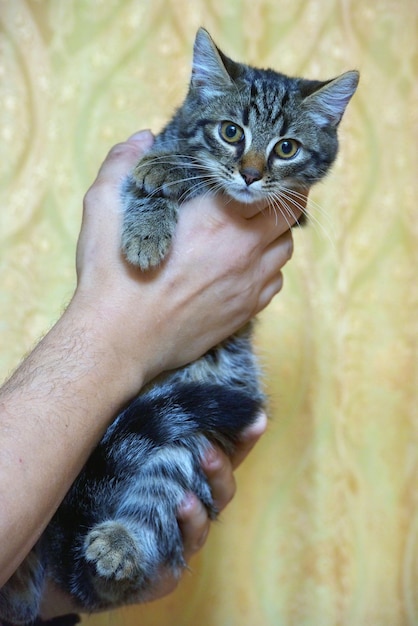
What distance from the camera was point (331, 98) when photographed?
977 mm

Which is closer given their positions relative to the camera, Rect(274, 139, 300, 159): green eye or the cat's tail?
the cat's tail

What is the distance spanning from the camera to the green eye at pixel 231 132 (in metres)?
0.95

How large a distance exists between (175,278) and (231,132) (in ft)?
0.86

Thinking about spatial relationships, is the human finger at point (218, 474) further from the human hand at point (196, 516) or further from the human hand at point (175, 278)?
the human hand at point (175, 278)

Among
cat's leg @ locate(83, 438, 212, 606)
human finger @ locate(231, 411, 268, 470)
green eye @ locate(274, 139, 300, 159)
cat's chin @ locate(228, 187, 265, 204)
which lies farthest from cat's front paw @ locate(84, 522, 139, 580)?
green eye @ locate(274, 139, 300, 159)

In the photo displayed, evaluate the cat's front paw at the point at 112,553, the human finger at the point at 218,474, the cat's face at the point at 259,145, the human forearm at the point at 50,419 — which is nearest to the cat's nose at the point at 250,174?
the cat's face at the point at 259,145

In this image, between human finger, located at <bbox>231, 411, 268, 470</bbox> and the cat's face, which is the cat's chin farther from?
human finger, located at <bbox>231, 411, 268, 470</bbox>

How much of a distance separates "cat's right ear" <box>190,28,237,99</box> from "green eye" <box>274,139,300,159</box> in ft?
0.42

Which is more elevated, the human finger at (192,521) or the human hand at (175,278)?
the human hand at (175,278)

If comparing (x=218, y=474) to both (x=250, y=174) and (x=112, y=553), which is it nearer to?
(x=112, y=553)

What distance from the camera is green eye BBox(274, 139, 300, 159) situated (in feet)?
3.15


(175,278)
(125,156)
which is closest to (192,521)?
(175,278)

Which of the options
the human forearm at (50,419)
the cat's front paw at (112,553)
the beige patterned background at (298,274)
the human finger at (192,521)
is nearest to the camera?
the human forearm at (50,419)

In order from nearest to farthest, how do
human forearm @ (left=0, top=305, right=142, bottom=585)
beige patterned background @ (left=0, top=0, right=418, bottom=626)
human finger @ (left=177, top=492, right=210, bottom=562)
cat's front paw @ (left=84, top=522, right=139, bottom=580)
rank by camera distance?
1. human forearm @ (left=0, top=305, right=142, bottom=585)
2. cat's front paw @ (left=84, top=522, right=139, bottom=580)
3. human finger @ (left=177, top=492, right=210, bottom=562)
4. beige patterned background @ (left=0, top=0, right=418, bottom=626)
